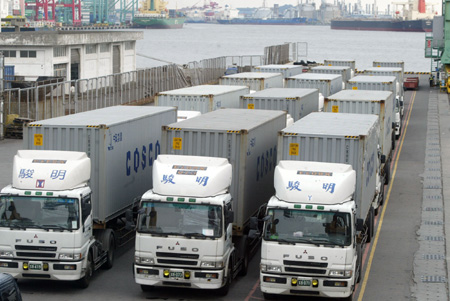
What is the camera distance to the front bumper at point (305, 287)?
18.3 metres

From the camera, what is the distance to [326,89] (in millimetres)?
46875

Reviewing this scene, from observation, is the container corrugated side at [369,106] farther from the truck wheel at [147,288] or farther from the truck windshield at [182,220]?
the truck windshield at [182,220]

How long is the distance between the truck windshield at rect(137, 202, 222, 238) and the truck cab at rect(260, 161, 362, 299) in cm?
118

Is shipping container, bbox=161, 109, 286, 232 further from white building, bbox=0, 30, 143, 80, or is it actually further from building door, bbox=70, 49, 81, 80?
building door, bbox=70, 49, 81, 80

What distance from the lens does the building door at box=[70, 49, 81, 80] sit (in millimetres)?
74500

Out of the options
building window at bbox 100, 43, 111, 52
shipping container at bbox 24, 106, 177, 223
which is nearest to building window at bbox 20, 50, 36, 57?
building window at bbox 100, 43, 111, 52

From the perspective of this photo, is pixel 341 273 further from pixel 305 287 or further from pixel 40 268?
pixel 40 268

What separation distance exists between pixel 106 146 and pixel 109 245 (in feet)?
8.21

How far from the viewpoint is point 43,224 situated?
63.0 ft

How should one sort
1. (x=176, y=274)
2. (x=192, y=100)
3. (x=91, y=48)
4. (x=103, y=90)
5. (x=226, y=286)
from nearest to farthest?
(x=176, y=274) → (x=226, y=286) → (x=192, y=100) → (x=103, y=90) → (x=91, y=48)

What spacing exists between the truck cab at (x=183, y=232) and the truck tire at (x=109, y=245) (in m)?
2.85

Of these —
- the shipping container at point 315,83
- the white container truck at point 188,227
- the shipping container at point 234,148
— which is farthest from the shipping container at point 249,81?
the white container truck at point 188,227

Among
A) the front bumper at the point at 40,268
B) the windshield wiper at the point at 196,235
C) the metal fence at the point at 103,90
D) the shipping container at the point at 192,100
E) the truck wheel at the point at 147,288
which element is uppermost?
the shipping container at the point at 192,100

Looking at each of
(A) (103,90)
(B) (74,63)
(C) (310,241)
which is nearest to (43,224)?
(C) (310,241)
